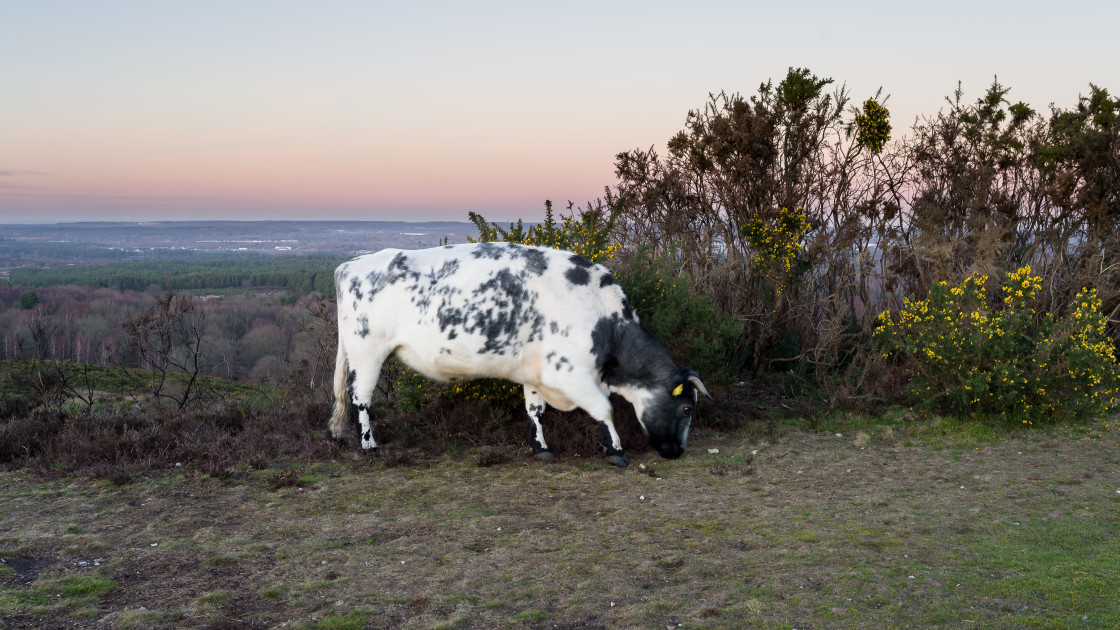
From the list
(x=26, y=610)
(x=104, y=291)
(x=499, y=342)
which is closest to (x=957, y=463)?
(x=499, y=342)

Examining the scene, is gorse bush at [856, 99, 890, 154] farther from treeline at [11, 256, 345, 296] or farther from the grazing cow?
treeline at [11, 256, 345, 296]

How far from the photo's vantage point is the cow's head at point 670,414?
7.31 m

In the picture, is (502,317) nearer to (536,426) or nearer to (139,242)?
(536,426)

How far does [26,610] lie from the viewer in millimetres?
4039

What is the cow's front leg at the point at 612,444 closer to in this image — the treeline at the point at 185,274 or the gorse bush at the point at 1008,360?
the gorse bush at the point at 1008,360

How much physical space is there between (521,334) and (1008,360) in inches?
221

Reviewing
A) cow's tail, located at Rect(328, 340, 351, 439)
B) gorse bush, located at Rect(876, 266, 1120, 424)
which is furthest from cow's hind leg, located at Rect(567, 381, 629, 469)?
gorse bush, located at Rect(876, 266, 1120, 424)

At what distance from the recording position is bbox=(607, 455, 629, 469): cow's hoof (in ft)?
23.6

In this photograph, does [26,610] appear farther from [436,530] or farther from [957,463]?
[957,463]

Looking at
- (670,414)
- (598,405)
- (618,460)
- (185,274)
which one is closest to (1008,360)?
(670,414)

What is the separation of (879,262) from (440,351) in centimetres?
806

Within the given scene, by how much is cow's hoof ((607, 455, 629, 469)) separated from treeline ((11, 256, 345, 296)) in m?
53.6

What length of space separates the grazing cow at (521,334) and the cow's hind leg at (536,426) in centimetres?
1

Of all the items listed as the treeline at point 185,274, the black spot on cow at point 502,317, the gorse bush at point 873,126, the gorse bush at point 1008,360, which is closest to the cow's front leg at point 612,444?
the black spot on cow at point 502,317
